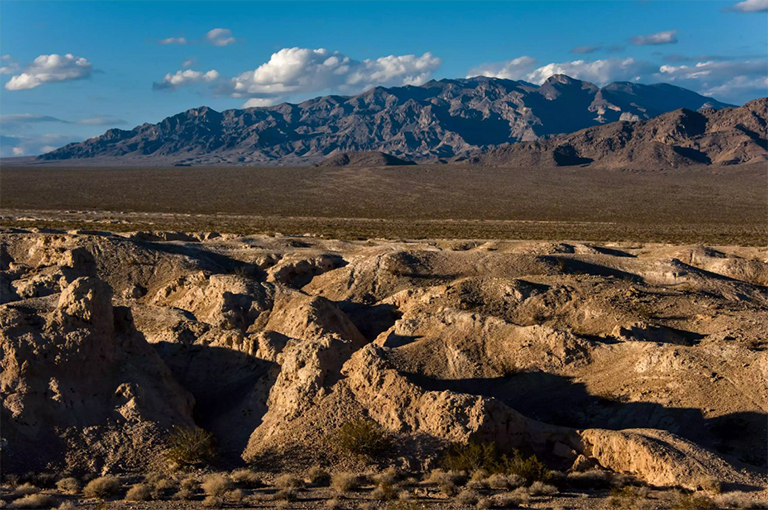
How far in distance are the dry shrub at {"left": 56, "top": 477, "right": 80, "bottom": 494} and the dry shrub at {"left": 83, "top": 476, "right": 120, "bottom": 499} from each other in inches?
9.8

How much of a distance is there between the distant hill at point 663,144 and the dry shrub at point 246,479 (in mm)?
160913

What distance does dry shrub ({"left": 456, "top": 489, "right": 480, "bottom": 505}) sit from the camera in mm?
11359

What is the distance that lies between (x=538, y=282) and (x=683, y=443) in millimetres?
11168

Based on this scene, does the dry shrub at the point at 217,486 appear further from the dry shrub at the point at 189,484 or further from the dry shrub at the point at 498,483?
the dry shrub at the point at 498,483

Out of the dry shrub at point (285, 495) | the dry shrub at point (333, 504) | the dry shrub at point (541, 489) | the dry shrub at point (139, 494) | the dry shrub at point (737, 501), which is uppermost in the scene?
the dry shrub at point (139, 494)

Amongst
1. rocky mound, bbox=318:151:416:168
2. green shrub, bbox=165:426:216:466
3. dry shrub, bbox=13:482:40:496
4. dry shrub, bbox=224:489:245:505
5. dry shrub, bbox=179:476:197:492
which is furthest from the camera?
rocky mound, bbox=318:151:416:168

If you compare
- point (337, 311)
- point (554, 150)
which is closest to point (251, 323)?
point (337, 311)

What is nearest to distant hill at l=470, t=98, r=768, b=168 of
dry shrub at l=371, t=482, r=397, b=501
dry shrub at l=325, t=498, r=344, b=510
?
dry shrub at l=371, t=482, r=397, b=501

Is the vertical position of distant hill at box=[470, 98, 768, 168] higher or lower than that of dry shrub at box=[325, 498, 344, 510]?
higher

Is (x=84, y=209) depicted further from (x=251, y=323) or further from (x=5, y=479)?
(x=5, y=479)

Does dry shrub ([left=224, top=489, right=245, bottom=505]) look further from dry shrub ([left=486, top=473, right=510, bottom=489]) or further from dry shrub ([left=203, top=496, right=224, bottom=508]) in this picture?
dry shrub ([left=486, top=473, right=510, bottom=489])

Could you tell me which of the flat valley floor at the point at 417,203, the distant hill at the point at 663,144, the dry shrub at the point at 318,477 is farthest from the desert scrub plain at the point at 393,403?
the distant hill at the point at 663,144

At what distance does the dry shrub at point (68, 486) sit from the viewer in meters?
12.1

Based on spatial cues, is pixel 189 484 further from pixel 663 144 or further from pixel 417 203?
pixel 663 144
